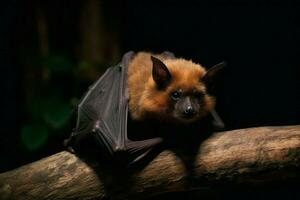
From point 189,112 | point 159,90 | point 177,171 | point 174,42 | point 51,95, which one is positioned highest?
point 174,42

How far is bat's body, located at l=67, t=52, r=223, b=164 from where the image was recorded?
3273mm

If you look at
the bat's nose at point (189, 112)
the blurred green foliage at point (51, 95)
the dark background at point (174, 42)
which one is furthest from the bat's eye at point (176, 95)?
the dark background at point (174, 42)

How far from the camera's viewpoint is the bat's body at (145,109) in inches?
129

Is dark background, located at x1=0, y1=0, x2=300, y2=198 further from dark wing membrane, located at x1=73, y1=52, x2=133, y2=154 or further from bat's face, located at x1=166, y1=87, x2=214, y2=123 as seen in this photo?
bat's face, located at x1=166, y1=87, x2=214, y2=123

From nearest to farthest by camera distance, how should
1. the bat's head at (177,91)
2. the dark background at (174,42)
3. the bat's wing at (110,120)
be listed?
the bat's wing at (110,120) < the bat's head at (177,91) < the dark background at (174,42)

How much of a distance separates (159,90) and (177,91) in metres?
0.15

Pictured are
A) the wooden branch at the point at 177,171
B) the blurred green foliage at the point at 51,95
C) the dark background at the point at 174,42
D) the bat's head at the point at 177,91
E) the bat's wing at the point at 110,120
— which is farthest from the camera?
the dark background at the point at 174,42

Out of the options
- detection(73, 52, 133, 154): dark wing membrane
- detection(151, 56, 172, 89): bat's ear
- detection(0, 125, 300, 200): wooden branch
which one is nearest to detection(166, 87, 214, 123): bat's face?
detection(151, 56, 172, 89): bat's ear

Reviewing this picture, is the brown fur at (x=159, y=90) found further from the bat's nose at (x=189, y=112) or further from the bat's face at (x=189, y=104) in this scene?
the bat's nose at (x=189, y=112)

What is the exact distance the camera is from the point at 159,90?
350 cm

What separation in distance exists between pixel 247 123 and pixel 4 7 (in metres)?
3.22

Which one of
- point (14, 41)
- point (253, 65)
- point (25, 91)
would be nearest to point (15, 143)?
point (25, 91)

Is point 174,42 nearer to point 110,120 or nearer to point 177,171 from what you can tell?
point 110,120

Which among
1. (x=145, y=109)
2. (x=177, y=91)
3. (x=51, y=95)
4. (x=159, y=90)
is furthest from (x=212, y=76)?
(x=51, y=95)
